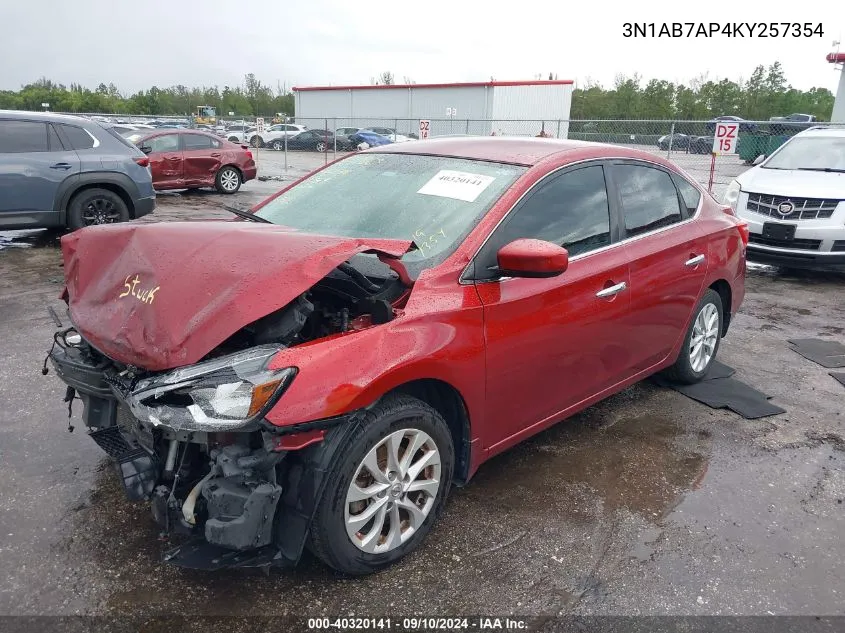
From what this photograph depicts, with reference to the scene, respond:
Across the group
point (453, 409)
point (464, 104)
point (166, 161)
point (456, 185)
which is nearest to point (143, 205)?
point (166, 161)

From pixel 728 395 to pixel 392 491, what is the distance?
306 cm

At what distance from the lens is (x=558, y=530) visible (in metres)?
3.06

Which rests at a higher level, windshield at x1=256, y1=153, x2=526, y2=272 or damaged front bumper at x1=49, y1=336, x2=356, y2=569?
windshield at x1=256, y1=153, x2=526, y2=272

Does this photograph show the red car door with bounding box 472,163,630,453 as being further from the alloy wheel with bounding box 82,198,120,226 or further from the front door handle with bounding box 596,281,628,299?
the alloy wheel with bounding box 82,198,120,226

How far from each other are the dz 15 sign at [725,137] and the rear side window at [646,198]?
8.73 metres

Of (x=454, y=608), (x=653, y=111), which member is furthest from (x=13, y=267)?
(x=653, y=111)

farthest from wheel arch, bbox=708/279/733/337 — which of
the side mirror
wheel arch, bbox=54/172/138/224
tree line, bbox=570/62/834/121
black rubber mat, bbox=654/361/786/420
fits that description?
tree line, bbox=570/62/834/121

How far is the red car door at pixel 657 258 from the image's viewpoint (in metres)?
3.81

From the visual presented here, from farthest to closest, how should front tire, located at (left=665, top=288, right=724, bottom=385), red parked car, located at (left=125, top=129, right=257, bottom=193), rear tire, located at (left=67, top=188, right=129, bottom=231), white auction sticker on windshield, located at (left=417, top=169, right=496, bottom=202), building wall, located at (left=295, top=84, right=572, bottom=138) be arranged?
building wall, located at (left=295, top=84, right=572, bottom=138)
red parked car, located at (left=125, top=129, right=257, bottom=193)
rear tire, located at (left=67, top=188, right=129, bottom=231)
front tire, located at (left=665, top=288, right=724, bottom=385)
white auction sticker on windshield, located at (left=417, top=169, right=496, bottom=202)

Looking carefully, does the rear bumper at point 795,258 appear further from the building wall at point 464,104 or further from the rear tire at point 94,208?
the building wall at point 464,104

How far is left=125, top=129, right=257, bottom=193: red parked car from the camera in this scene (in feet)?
47.9

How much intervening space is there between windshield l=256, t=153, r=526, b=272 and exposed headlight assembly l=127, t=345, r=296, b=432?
3.11ft

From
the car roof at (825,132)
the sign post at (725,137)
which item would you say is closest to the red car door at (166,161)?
the sign post at (725,137)

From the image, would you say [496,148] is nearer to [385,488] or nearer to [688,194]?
[688,194]
